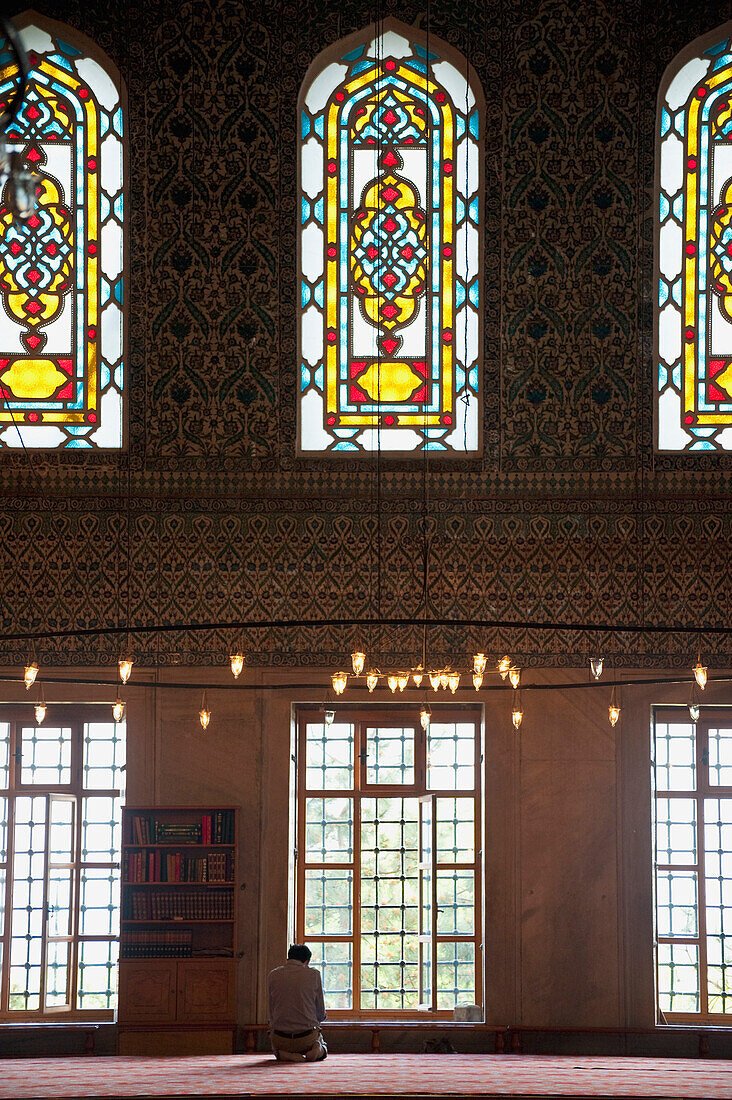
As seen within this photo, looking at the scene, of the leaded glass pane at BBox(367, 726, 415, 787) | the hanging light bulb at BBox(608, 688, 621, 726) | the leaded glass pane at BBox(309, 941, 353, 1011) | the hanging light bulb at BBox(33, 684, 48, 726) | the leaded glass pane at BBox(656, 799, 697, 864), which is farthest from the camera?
the leaded glass pane at BBox(367, 726, 415, 787)

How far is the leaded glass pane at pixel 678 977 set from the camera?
9.77 metres

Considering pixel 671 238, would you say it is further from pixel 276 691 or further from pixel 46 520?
pixel 46 520

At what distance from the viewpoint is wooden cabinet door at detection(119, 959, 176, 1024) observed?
9.32 m

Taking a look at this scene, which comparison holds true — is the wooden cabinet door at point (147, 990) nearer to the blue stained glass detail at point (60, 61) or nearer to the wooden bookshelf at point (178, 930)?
the wooden bookshelf at point (178, 930)

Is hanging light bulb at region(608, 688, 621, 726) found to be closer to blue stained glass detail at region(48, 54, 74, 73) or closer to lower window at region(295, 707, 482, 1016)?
lower window at region(295, 707, 482, 1016)

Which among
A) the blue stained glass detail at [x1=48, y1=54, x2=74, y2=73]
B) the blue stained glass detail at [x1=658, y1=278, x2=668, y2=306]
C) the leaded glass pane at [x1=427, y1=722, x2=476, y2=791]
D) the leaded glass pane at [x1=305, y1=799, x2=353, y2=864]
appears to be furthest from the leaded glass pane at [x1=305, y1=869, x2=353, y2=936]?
the blue stained glass detail at [x1=48, y1=54, x2=74, y2=73]

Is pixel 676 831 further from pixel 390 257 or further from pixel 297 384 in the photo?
pixel 390 257

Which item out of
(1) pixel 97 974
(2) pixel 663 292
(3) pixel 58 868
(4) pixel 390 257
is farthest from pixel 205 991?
(2) pixel 663 292

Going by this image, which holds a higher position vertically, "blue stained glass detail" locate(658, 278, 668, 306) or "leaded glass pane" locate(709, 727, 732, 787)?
"blue stained glass detail" locate(658, 278, 668, 306)

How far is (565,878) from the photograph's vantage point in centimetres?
961

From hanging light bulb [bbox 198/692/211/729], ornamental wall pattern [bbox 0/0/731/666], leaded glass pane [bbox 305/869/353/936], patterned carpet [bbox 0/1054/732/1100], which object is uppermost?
ornamental wall pattern [bbox 0/0/731/666]

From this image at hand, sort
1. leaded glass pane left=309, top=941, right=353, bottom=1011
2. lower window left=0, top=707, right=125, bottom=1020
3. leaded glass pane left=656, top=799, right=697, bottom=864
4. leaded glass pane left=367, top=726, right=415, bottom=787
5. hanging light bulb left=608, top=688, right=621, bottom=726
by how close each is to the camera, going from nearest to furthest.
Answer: hanging light bulb left=608, top=688, right=621, bottom=726
lower window left=0, top=707, right=125, bottom=1020
leaded glass pane left=309, top=941, right=353, bottom=1011
leaded glass pane left=656, top=799, right=697, bottom=864
leaded glass pane left=367, top=726, right=415, bottom=787

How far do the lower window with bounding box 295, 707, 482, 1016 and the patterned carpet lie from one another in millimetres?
829

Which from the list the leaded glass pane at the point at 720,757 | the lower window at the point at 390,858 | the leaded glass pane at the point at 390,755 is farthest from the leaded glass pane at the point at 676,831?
the leaded glass pane at the point at 390,755
